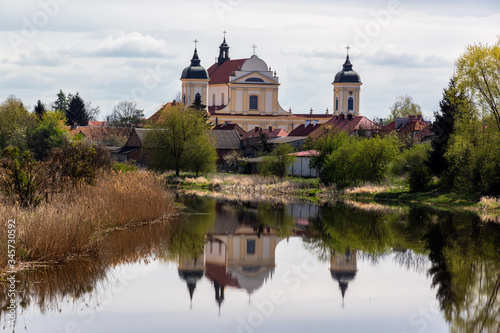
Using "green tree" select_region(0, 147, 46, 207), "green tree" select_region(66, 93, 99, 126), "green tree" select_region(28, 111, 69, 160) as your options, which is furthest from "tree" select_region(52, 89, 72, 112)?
"green tree" select_region(0, 147, 46, 207)

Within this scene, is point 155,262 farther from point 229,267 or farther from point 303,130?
point 303,130

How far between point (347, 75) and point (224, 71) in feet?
60.2

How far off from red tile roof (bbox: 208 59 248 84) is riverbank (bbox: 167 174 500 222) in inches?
2158

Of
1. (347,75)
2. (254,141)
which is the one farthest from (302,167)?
(347,75)

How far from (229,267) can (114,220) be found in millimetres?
5677

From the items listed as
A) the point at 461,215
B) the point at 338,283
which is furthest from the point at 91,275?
the point at 461,215

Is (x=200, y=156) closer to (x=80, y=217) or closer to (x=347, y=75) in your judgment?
(x=80, y=217)

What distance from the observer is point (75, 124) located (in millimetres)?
103938

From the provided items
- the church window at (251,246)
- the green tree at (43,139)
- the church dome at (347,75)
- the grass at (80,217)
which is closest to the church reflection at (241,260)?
the church window at (251,246)

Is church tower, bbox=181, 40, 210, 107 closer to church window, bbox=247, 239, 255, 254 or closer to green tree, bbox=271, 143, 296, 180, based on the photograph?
green tree, bbox=271, 143, 296, 180

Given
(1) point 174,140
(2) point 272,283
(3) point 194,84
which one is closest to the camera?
(2) point 272,283

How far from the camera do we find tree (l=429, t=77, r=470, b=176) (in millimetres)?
42188

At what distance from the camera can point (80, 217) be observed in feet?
59.1

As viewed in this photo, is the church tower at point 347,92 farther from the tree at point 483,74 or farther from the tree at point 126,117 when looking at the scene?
the tree at point 483,74
